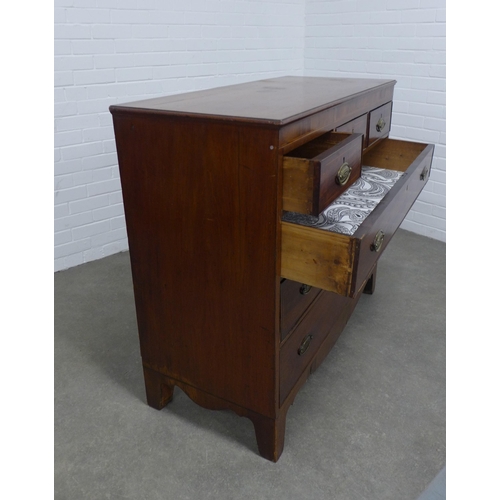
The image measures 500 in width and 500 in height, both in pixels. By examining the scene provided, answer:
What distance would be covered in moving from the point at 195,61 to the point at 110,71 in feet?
1.87

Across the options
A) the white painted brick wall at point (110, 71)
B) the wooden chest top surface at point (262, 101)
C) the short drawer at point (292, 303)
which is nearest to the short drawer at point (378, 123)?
the wooden chest top surface at point (262, 101)

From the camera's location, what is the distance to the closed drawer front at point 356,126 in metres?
1.54

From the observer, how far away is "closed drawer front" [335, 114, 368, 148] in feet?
5.06

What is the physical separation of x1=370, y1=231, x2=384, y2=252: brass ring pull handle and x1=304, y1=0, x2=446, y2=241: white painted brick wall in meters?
1.98

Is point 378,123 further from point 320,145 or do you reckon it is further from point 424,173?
point 320,145

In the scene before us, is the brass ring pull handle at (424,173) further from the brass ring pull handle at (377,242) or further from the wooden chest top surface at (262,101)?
the brass ring pull handle at (377,242)

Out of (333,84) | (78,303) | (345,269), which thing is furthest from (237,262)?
(78,303)

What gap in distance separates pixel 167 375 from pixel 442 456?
2.99 feet

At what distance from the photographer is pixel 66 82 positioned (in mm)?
2504

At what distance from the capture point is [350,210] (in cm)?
141

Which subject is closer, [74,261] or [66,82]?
[66,82]

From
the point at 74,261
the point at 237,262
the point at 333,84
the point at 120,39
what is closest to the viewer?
the point at 237,262

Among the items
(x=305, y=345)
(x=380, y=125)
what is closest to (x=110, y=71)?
(x=380, y=125)

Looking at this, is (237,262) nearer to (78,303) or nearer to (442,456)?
(442,456)
